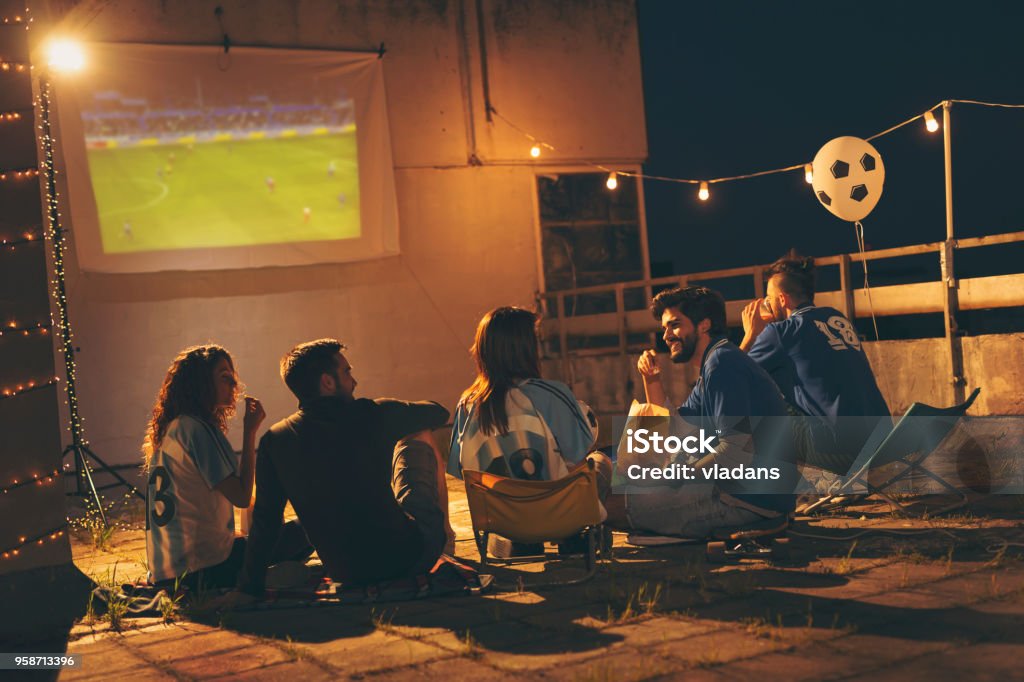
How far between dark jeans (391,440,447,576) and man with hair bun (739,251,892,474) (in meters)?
2.01

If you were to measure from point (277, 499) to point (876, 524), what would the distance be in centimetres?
296

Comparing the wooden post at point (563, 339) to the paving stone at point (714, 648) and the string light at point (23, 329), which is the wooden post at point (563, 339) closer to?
the string light at point (23, 329)

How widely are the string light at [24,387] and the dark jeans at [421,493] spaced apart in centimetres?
145

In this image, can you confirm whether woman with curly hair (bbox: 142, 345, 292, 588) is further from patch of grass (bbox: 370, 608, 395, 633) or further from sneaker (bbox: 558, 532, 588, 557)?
sneaker (bbox: 558, 532, 588, 557)

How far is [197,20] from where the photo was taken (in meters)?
11.5

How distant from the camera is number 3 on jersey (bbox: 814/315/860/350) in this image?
5429 millimetres

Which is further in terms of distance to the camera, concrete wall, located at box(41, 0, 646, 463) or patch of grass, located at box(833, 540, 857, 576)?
concrete wall, located at box(41, 0, 646, 463)

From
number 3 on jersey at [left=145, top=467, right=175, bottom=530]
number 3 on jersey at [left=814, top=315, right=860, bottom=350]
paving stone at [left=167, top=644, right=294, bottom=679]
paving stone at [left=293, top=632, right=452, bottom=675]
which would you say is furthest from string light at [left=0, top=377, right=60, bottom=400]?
number 3 on jersey at [left=814, top=315, right=860, bottom=350]

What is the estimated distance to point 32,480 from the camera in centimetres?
418

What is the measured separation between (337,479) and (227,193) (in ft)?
25.9

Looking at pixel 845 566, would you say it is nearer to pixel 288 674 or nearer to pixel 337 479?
pixel 337 479

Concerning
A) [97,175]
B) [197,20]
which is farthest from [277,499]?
[197,20]

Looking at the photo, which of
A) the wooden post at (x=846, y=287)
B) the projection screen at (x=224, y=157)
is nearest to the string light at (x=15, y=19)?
the wooden post at (x=846, y=287)

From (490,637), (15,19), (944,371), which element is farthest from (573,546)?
(944,371)
